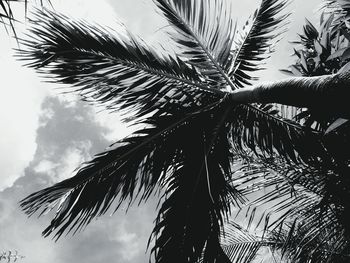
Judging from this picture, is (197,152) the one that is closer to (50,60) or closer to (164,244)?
(164,244)

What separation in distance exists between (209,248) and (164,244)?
41cm

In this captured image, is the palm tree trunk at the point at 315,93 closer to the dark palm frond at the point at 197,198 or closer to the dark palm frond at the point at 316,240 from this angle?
the dark palm frond at the point at 197,198

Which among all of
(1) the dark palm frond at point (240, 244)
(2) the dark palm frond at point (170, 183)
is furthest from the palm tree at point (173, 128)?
(1) the dark palm frond at point (240, 244)

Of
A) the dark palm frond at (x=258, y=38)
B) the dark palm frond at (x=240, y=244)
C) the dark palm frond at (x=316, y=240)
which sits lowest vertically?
the dark palm frond at (x=316, y=240)

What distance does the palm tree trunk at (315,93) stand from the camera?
1921mm

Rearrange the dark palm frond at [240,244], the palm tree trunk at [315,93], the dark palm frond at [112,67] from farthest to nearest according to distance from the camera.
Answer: the dark palm frond at [240,244]
the dark palm frond at [112,67]
the palm tree trunk at [315,93]

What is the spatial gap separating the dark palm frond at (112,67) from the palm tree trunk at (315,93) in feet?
3.37

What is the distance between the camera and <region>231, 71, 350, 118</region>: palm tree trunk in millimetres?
1921

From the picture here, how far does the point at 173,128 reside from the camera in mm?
3428

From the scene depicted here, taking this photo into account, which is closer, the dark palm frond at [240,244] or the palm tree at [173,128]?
the palm tree at [173,128]

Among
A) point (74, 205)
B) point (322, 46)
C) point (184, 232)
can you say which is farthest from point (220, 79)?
point (74, 205)

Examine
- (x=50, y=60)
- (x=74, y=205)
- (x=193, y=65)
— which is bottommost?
(x=74, y=205)

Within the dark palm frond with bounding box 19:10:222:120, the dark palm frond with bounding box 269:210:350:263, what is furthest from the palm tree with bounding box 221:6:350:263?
the dark palm frond with bounding box 19:10:222:120

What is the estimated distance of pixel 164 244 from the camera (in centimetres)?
324
